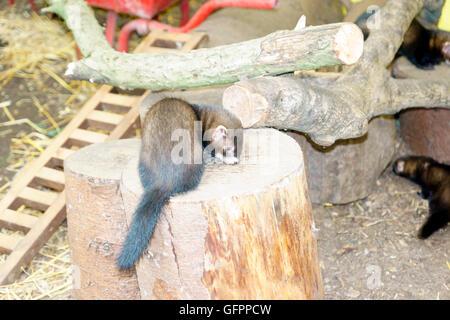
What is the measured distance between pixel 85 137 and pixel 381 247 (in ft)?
7.05

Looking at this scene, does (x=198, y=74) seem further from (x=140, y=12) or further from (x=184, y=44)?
(x=140, y=12)

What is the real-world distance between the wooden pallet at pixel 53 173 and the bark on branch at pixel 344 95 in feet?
4.28

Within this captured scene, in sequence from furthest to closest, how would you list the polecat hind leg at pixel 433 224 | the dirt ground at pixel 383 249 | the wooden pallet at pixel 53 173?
the polecat hind leg at pixel 433 224
the wooden pallet at pixel 53 173
the dirt ground at pixel 383 249

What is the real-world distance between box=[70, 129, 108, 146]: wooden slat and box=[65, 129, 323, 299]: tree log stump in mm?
1283

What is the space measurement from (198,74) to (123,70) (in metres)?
0.52

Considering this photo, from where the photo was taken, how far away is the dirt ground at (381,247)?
3.34 m

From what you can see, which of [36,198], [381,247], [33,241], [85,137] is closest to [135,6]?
[85,137]

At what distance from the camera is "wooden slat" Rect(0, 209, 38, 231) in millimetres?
3666

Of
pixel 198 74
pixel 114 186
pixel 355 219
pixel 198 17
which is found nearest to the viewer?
pixel 114 186

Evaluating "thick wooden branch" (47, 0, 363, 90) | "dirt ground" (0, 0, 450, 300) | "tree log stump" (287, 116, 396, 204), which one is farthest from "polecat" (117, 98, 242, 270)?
"dirt ground" (0, 0, 450, 300)

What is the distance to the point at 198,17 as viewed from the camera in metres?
4.48

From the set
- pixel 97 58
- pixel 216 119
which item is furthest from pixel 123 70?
pixel 216 119

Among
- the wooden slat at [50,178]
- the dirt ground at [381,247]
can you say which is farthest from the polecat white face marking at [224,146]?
the wooden slat at [50,178]

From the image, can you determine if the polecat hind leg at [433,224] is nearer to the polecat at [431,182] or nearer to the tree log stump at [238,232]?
the polecat at [431,182]
